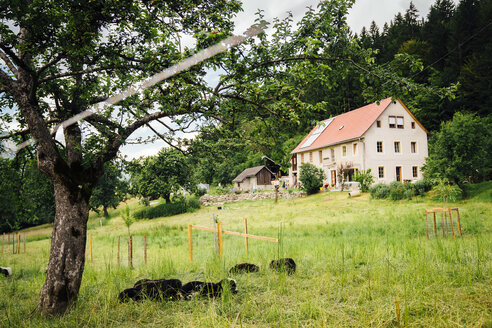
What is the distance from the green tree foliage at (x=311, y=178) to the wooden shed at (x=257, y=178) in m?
18.7

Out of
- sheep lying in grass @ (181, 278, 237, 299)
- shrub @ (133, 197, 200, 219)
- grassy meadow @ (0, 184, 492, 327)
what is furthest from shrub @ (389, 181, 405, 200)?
shrub @ (133, 197, 200, 219)

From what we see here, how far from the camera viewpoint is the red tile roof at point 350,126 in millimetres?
32656

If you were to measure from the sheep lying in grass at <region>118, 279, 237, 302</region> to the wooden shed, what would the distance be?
159 feet

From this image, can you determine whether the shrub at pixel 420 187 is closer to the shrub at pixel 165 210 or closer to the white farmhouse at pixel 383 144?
the white farmhouse at pixel 383 144

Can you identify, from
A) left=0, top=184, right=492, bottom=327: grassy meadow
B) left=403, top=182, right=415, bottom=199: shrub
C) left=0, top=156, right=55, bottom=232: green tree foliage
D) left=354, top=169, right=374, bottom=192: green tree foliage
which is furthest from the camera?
left=354, top=169, right=374, bottom=192: green tree foliage

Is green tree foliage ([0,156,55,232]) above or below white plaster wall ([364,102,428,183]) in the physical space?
below

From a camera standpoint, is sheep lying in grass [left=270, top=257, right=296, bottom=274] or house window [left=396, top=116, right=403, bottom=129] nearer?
sheep lying in grass [left=270, top=257, right=296, bottom=274]

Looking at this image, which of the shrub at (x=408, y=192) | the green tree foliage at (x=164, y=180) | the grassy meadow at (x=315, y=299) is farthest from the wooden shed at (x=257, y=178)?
the grassy meadow at (x=315, y=299)

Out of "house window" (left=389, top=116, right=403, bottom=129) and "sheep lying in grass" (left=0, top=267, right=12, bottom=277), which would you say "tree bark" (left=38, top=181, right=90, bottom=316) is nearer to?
"sheep lying in grass" (left=0, top=267, right=12, bottom=277)

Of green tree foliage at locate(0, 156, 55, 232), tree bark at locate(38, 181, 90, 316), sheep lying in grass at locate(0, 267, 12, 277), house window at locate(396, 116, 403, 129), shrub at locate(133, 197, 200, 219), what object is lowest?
shrub at locate(133, 197, 200, 219)

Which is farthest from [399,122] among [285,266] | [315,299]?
[315,299]

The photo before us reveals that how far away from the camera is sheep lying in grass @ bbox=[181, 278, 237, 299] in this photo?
15.8 ft

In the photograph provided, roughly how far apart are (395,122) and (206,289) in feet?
112

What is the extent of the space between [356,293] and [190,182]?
34.0 meters
